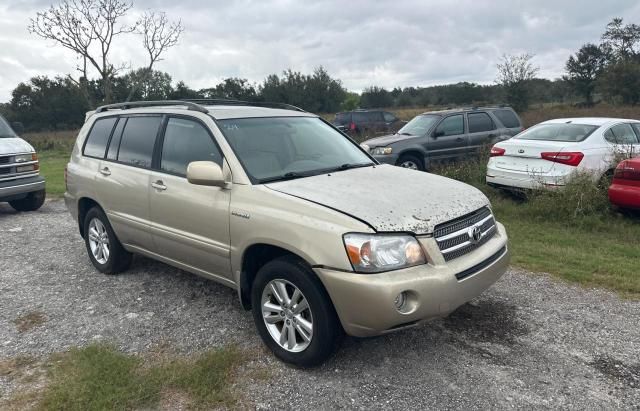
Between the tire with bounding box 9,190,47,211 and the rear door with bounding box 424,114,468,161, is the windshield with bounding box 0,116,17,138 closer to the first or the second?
the tire with bounding box 9,190,47,211

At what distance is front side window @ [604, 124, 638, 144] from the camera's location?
8.15 metres

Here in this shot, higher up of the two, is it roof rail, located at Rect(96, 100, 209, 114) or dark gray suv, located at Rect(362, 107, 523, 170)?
roof rail, located at Rect(96, 100, 209, 114)

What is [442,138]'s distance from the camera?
1130 centimetres

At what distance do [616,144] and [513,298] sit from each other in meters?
5.05

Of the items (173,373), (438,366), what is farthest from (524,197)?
(173,373)

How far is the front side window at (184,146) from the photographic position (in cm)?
402

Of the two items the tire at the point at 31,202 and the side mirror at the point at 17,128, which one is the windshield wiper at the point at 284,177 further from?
the side mirror at the point at 17,128

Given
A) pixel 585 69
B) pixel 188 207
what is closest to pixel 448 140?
pixel 188 207

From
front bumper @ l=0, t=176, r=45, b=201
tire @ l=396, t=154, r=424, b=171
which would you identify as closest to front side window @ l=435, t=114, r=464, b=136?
tire @ l=396, t=154, r=424, b=171

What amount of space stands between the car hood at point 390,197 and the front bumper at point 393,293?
8.3 inches

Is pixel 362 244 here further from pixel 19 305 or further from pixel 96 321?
pixel 19 305

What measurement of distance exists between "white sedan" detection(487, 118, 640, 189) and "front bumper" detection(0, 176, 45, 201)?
8.29 metres

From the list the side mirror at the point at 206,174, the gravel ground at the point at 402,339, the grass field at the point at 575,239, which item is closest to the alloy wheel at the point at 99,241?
the gravel ground at the point at 402,339

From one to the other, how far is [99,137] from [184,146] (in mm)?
1719
